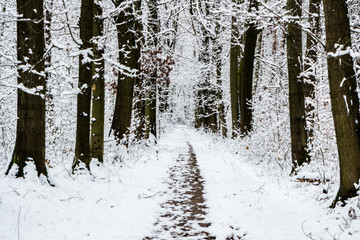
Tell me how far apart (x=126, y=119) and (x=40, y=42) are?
612 cm

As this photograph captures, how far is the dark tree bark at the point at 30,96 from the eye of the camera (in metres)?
5.81

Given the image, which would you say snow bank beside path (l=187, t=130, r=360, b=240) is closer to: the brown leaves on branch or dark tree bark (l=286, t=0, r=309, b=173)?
dark tree bark (l=286, t=0, r=309, b=173)

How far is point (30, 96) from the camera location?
5.88m

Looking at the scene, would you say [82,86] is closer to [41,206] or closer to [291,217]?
[41,206]

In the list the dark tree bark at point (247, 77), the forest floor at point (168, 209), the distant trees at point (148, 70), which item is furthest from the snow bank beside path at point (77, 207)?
the dark tree bark at point (247, 77)

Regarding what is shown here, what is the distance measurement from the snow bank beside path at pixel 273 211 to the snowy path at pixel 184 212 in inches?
7.9

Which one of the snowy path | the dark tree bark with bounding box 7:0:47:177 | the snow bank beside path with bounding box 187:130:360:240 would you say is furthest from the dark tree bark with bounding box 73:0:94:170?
the snow bank beside path with bounding box 187:130:360:240

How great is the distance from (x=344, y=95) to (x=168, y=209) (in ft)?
12.4

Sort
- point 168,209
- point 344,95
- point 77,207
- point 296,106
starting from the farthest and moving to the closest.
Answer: point 296,106 < point 168,209 < point 77,207 < point 344,95

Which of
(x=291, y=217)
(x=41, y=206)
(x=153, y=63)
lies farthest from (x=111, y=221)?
(x=153, y=63)

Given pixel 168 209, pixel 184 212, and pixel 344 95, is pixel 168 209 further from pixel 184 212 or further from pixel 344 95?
pixel 344 95

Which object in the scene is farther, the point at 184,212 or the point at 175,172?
the point at 175,172

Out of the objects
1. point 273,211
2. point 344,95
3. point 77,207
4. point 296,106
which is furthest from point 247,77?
point 77,207

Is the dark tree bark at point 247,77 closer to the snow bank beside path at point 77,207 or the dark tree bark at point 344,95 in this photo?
the snow bank beside path at point 77,207
